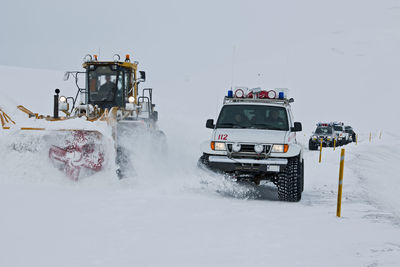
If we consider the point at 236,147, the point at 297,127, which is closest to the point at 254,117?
the point at 297,127

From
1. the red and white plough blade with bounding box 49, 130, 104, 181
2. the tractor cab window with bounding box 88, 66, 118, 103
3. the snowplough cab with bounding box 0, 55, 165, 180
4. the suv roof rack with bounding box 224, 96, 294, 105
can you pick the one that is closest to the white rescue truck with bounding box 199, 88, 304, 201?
the suv roof rack with bounding box 224, 96, 294, 105

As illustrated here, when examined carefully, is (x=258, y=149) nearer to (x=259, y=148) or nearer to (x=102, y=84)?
(x=259, y=148)

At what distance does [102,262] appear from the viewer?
4.75 m

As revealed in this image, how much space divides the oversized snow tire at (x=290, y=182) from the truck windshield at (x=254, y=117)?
2.94ft

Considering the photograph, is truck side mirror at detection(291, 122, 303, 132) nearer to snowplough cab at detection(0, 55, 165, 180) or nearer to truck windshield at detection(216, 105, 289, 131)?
truck windshield at detection(216, 105, 289, 131)

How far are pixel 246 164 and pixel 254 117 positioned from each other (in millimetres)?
1193

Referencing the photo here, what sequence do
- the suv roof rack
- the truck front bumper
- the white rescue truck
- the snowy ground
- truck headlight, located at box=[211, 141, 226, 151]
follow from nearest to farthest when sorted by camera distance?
1. the snowy ground
2. the truck front bumper
3. the white rescue truck
4. truck headlight, located at box=[211, 141, 226, 151]
5. the suv roof rack

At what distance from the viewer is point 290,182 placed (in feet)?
28.9

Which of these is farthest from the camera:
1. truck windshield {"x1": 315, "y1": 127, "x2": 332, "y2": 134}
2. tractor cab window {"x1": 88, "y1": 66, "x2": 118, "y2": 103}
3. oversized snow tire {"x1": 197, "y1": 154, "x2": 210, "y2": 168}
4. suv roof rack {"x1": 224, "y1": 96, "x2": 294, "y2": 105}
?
truck windshield {"x1": 315, "y1": 127, "x2": 332, "y2": 134}

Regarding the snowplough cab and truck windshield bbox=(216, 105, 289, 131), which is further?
truck windshield bbox=(216, 105, 289, 131)

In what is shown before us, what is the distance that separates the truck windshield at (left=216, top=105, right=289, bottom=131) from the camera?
31.2ft

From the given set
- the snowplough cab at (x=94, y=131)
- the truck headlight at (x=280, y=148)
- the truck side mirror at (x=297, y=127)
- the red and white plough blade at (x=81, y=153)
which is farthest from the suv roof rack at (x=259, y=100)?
the red and white plough blade at (x=81, y=153)

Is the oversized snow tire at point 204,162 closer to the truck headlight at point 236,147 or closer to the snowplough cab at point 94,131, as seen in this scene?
the truck headlight at point 236,147

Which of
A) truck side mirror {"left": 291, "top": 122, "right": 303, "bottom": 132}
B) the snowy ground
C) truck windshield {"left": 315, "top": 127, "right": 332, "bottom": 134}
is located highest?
truck side mirror {"left": 291, "top": 122, "right": 303, "bottom": 132}
